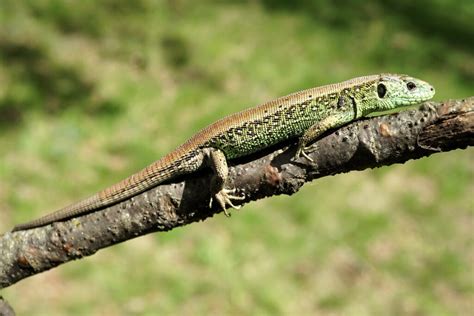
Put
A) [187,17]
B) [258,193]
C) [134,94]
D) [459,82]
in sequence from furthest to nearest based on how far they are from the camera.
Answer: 1. [187,17]
2. [459,82]
3. [134,94]
4. [258,193]

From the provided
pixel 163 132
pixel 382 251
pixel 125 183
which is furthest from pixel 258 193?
pixel 163 132

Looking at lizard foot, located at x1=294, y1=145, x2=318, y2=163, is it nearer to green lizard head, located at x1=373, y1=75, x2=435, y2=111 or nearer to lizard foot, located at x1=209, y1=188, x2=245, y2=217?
lizard foot, located at x1=209, y1=188, x2=245, y2=217

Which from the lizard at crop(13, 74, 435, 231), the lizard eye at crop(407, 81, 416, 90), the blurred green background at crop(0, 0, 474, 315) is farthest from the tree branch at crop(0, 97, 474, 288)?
the blurred green background at crop(0, 0, 474, 315)

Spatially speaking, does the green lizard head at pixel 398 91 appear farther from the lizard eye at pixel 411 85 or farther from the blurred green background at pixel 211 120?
the blurred green background at pixel 211 120

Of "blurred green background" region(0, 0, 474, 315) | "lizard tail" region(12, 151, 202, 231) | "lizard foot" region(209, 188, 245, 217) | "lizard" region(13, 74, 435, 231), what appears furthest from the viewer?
"blurred green background" region(0, 0, 474, 315)

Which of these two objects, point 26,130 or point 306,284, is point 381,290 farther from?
point 26,130

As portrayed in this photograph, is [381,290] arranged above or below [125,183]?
below

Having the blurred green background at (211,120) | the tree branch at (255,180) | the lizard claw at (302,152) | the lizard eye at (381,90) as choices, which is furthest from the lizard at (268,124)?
the blurred green background at (211,120)
